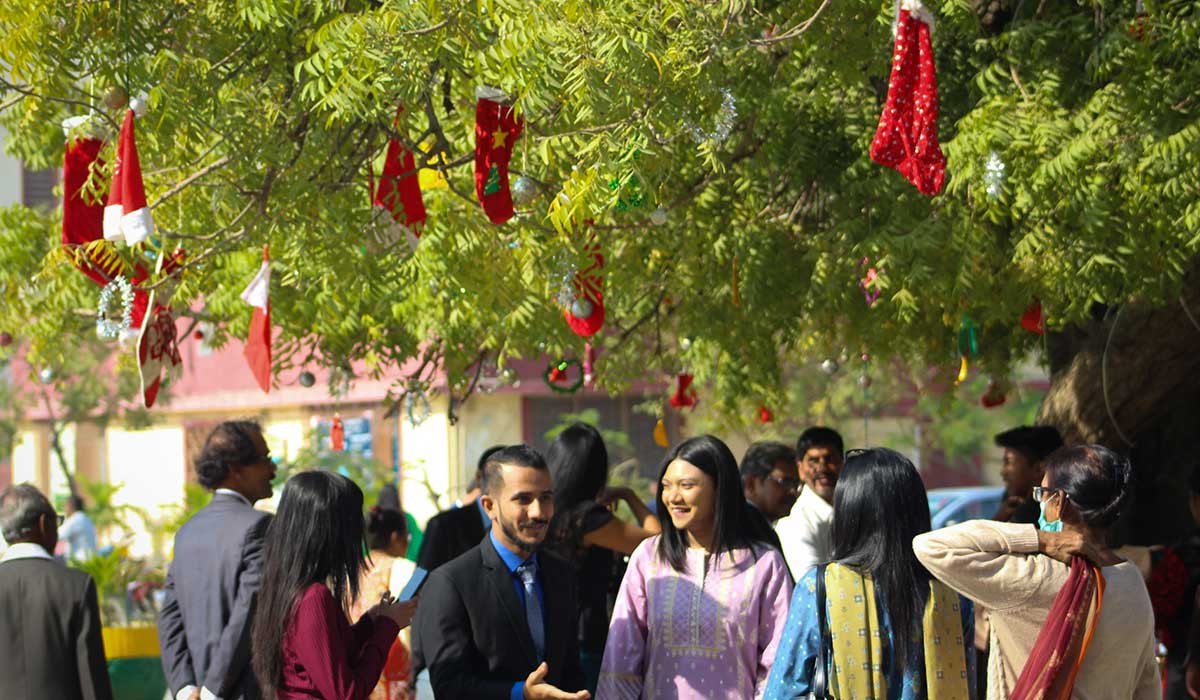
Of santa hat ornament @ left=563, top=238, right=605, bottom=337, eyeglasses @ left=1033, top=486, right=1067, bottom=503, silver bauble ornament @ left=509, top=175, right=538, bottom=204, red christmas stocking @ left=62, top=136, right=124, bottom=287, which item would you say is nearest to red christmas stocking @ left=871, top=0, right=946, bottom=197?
silver bauble ornament @ left=509, top=175, right=538, bottom=204

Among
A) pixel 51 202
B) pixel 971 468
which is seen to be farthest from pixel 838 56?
pixel 971 468

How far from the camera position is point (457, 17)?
6.04 meters

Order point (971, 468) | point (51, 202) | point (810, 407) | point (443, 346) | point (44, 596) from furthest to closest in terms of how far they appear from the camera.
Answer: point (971, 468)
point (51, 202)
point (810, 407)
point (443, 346)
point (44, 596)

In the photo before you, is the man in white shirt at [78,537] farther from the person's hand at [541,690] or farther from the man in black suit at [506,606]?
the person's hand at [541,690]

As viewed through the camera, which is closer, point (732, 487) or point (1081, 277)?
point (732, 487)

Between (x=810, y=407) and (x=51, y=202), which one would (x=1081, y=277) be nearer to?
(x=810, y=407)

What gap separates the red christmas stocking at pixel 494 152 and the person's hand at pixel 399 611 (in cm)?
197

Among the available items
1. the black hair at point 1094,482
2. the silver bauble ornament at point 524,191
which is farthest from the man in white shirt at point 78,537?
the black hair at point 1094,482

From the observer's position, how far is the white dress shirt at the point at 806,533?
22.9 feet

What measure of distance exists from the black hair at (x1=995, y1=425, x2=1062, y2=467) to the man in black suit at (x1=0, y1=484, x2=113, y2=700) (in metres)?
4.61

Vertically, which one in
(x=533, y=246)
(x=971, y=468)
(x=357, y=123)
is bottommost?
(x=971, y=468)

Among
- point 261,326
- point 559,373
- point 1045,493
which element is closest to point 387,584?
point 261,326

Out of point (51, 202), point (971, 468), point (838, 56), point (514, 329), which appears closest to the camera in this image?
point (838, 56)

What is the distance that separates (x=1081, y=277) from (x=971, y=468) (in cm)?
2503
